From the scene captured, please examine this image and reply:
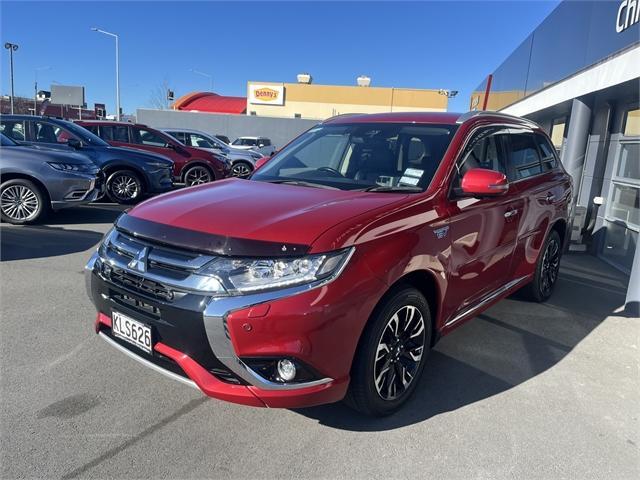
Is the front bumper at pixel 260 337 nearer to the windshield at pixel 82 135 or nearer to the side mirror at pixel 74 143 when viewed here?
the side mirror at pixel 74 143

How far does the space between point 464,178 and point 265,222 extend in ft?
4.76

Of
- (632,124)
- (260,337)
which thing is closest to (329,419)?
(260,337)

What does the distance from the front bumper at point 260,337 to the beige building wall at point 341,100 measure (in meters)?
43.3

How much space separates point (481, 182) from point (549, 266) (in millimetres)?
2704

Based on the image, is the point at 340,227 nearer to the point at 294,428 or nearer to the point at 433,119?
the point at 294,428

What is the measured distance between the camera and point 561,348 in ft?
13.7

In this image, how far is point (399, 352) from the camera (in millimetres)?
2943

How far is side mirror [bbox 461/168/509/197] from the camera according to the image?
10.4ft

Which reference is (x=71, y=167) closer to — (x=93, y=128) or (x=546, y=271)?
(x=93, y=128)

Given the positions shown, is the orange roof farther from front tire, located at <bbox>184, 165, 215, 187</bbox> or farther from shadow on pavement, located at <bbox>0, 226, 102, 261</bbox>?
shadow on pavement, located at <bbox>0, 226, 102, 261</bbox>

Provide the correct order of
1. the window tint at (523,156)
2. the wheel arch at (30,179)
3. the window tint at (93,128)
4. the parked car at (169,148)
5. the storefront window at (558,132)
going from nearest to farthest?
the window tint at (523,156) < the wheel arch at (30,179) < the storefront window at (558,132) < the window tint at (93,128) < the parked car at (169,148)

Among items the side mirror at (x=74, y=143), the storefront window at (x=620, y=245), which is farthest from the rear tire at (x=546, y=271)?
the side mirror at (x=74, y=143)

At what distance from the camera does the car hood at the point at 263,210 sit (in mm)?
2508

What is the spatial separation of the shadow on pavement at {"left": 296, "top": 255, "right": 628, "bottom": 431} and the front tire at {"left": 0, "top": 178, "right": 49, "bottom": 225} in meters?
6.55
